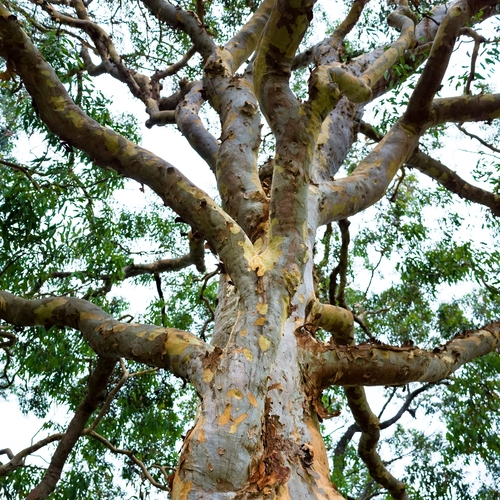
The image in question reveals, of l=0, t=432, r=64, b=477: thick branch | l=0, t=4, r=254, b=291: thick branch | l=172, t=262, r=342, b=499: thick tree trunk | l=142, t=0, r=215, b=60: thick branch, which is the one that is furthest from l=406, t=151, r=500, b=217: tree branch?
l=0, t=432, r=64, b=477: thick branch

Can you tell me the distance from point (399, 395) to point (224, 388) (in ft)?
27.8

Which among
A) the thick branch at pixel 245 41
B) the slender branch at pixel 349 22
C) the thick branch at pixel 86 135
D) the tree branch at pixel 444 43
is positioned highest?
the slender branch at pixel 349 22

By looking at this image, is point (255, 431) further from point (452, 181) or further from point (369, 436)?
point (452, 181)

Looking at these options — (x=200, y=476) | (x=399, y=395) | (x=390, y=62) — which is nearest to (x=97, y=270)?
(x=390, y=62)

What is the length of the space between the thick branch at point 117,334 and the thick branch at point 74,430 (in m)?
0.48

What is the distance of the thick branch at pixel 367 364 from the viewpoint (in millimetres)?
2193

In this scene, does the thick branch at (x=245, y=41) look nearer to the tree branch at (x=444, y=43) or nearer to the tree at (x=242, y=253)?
the tree at (x=242, y=253)

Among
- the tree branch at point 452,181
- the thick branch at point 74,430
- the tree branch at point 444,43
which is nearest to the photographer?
the thick branch at point 74,430

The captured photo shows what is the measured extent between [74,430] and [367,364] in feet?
5.72

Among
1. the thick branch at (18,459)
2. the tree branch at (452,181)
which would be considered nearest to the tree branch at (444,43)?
the tree branch at (452,181)

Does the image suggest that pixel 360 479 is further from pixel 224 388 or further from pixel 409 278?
pixel 224 388

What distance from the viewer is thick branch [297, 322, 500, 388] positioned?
2.19m

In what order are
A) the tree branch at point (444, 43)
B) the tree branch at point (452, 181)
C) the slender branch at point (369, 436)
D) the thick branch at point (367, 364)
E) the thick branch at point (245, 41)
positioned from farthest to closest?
the tree branch at point (452, 181), the thick branch at point (245, 41), the slender branch at point (369, 436), the tree branch at point (444, 43), the thick branch at point (367, 364)

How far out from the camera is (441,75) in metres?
3.12
